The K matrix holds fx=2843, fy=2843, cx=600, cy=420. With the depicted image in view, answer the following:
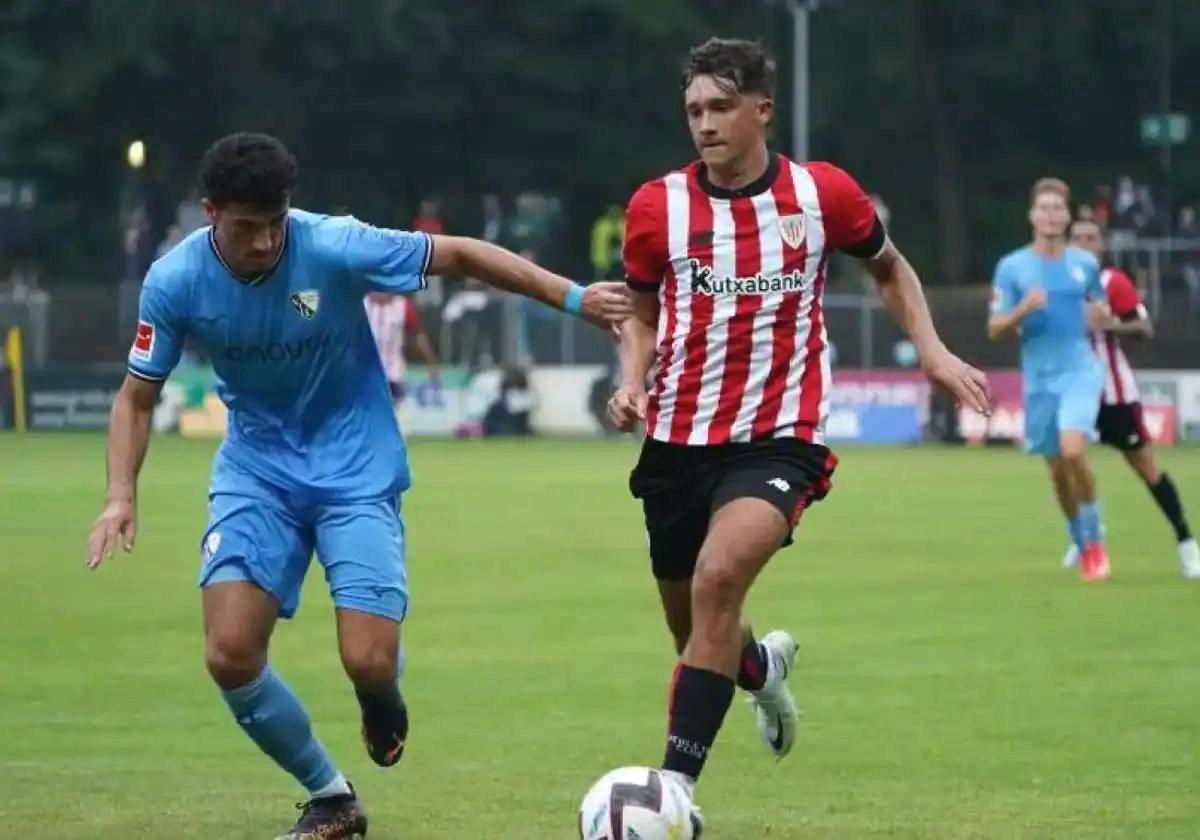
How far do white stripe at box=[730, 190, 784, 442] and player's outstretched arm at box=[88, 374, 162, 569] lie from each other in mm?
1710

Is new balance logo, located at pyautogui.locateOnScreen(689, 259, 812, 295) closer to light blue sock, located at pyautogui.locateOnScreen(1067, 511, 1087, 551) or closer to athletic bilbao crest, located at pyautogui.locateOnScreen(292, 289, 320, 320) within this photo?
athletic bilbao crest, located at pyautogui.locateOnScreen(292, 289, 320, 320)

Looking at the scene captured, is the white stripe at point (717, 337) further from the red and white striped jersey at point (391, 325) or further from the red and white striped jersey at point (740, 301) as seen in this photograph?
the red and white striped jersey at point (391, 325)

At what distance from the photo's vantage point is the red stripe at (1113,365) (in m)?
16.9

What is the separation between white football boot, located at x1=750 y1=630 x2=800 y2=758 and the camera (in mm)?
9289

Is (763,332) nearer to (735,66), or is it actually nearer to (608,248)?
(735,66)

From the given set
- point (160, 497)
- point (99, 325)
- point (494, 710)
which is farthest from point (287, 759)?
point (99, 325)

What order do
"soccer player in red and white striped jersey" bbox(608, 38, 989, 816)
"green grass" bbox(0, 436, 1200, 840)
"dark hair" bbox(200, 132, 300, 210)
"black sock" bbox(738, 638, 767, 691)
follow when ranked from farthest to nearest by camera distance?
"black sock" bbox(738, 638, 767, 691) → "green grass" bbox(0, 436, 1200, 840) → "soccer player in red and white striped jersey" bbox(608, 38, 989, 816) → "dark hair" bbox(200, 132, 300, 210)

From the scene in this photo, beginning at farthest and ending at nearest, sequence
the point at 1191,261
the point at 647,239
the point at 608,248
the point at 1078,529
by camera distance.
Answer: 1. the point at 1191,261
2. the point at 608,248
3. the point at 1078,529
4. the point at 647,239

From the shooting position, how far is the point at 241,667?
7.96 meters

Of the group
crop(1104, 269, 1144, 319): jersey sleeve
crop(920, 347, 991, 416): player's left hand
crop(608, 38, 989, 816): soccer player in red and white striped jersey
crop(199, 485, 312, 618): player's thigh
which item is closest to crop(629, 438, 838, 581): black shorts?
crop(608, 38, 989, 816): soccer player in red and white striped jersey

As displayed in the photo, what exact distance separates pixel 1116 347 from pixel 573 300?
30.9 feet

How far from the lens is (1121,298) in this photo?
17391 millimetres

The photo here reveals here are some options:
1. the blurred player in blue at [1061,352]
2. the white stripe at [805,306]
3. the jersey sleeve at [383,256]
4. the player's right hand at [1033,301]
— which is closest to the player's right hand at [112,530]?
the jersey sleeve at [383,256]

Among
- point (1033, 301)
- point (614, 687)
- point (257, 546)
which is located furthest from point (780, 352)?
point (1033, 301)
